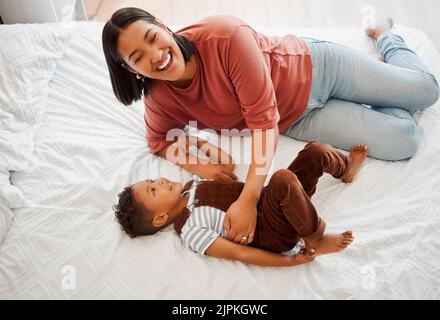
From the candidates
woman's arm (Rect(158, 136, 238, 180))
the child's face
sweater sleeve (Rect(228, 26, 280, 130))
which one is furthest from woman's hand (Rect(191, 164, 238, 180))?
sweater sleeve (Rect(228, 26, 280, 130))

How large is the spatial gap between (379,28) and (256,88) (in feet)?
2.51

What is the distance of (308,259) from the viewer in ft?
3.31

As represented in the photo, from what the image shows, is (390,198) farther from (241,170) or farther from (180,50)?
(180,50)

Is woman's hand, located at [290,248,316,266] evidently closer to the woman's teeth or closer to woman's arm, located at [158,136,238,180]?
woman's arm, located at [158,136,238,180]

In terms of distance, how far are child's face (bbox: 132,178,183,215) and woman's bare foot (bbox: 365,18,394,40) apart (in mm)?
956

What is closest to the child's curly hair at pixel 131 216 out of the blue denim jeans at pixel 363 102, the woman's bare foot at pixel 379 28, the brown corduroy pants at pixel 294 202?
the brown corduroy pants at pixel 294 202

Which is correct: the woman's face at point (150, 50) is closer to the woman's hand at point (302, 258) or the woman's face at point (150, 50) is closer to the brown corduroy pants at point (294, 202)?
the brown corduroy pants at point (294, 202)

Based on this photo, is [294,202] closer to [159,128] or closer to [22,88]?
[159,128]

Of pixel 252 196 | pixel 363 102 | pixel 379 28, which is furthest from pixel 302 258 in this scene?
pixel 379 28

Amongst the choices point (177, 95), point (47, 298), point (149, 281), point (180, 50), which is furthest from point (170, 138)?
point (47, 298)

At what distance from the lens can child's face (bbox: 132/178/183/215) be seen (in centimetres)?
107

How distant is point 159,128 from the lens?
1234mm

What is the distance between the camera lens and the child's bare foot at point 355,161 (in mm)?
1142
